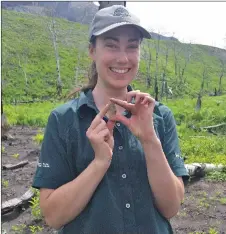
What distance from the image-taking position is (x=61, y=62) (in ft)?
150

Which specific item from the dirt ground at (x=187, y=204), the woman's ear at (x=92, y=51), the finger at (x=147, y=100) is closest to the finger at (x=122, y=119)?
the finger at (x=147, y=100)

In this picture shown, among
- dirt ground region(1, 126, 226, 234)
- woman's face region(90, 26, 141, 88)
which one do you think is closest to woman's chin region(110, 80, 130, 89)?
woman's face region(90, 26, 141, 88)

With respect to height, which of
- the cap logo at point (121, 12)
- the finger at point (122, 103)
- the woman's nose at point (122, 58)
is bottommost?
the finger at point (122, 103)

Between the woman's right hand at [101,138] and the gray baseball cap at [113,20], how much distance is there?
0.39 m

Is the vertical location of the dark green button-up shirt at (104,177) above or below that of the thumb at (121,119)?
below

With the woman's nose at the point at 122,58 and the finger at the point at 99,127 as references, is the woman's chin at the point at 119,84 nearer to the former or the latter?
the woman's nose at the point at 122,58

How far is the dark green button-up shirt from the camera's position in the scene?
5.78 ft

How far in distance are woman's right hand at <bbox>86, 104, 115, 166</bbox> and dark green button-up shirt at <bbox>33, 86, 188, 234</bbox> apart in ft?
0.39

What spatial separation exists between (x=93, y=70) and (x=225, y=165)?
20.3 feet

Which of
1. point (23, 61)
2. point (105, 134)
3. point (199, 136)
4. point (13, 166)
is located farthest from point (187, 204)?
point (23, 61)

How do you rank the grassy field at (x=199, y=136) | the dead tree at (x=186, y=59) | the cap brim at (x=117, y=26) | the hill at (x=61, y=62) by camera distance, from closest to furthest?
the cap brim at (x=117, y=26) → the grassy field at (x=199, y=136) → the hill at (x=61, y=62) → the dead tree at (x=186, y=59)

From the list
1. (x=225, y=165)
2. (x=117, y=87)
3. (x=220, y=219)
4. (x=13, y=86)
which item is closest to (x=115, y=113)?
(x=117, y=87)

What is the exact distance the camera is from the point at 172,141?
6.29 ft

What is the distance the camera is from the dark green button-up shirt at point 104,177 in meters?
1.76
